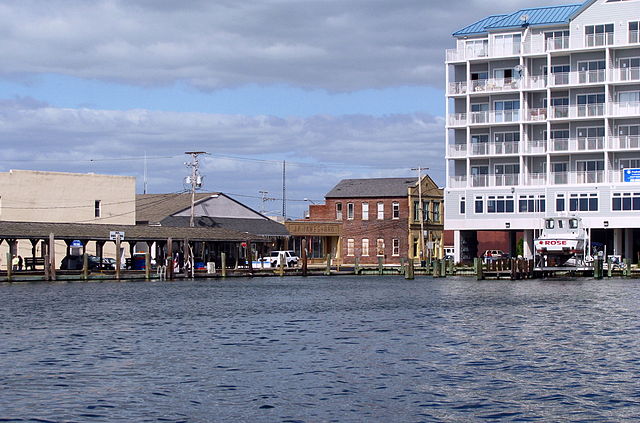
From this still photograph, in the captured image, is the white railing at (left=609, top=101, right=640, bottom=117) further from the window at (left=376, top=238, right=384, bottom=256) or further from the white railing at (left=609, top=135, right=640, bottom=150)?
the window at (left=376, top=238, right=384, bottom=256)

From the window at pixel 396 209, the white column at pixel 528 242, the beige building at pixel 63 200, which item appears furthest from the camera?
the window at pixel 396 209

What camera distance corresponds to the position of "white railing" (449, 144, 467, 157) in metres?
97.2

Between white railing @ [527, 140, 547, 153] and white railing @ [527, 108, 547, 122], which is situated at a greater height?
white railing @ [527, 108, 547, 122]

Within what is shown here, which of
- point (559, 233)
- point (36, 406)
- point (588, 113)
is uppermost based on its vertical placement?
point (588, 113)

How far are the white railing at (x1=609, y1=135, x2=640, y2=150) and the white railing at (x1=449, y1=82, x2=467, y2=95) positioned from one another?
48.6ft

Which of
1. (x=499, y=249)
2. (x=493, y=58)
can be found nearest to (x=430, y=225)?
(x=499, y=249)

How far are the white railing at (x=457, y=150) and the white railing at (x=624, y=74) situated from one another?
15.2 meters

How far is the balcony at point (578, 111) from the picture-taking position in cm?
9006

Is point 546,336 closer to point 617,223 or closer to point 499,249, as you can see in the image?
point 617,223

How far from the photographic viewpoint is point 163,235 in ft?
284

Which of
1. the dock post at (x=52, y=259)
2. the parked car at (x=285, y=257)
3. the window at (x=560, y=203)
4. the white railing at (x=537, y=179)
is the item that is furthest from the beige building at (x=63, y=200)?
the window at (x=560, y=203)

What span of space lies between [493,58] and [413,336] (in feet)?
198

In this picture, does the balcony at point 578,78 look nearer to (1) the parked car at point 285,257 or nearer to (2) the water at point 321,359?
(1) the parked car at point 285,257

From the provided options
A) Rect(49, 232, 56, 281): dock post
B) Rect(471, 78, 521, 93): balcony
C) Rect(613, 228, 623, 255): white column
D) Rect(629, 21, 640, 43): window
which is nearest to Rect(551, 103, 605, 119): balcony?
Rect(471, 78, 521, 93): balcony
